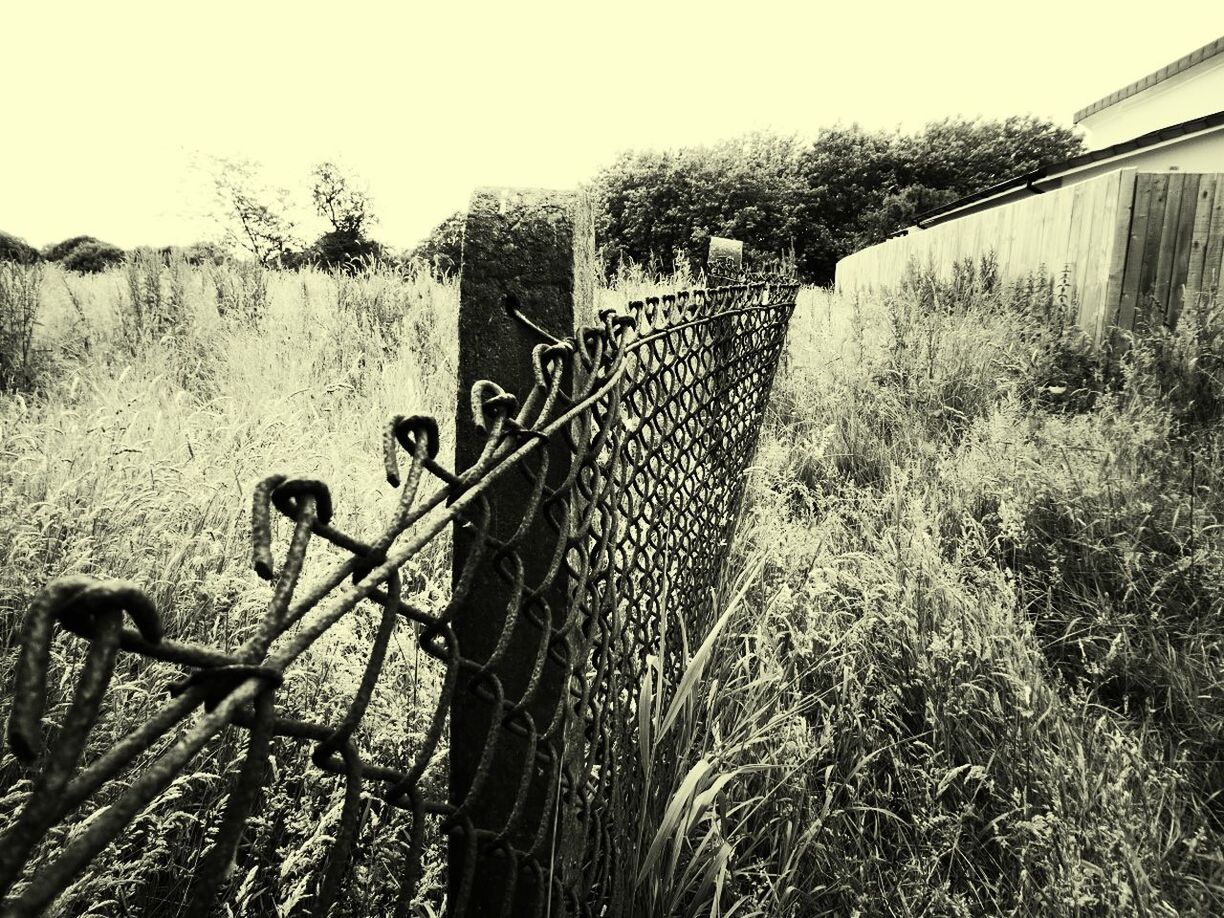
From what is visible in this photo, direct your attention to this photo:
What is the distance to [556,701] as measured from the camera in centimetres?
102

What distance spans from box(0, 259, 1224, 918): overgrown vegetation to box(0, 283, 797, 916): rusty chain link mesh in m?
0.16

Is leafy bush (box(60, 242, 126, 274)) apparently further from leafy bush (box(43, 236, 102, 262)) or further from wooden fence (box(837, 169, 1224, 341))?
wooden fence (box(837, 169, 1224, 341))

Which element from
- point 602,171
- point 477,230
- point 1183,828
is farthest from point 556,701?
point 602,171

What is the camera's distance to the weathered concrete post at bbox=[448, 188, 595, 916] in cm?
92

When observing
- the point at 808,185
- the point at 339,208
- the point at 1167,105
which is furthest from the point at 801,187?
the point at 339,208

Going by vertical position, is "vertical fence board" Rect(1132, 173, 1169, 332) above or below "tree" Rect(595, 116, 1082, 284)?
below

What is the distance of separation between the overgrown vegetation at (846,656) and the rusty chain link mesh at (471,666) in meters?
0.16

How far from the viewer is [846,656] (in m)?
2.07

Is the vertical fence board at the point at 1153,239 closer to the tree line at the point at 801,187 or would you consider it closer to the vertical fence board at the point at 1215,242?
the vertical fence board at the point at 1215,242

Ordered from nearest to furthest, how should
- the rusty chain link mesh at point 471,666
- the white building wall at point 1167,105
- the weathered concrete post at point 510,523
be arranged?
the rusty chain link mesh at point 471,666 < the weathered concrete post at point 510,523 < the white building wall at point 1167,105

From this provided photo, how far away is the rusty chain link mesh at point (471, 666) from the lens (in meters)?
0.33

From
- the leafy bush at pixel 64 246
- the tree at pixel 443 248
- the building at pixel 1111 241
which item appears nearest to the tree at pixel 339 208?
the tree at pixel 443 248

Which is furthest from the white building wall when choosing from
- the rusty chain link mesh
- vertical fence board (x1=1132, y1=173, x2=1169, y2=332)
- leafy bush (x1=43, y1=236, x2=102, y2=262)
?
leafy bush (x1=43, y1=236, x2=102, y2=262)

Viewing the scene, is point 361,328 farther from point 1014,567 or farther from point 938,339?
point 1014,567
